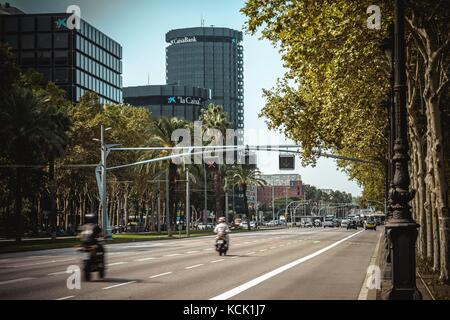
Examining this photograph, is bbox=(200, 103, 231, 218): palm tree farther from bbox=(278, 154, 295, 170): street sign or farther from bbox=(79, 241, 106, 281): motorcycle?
bbox=(79, 241, 106, 281): motorcycle

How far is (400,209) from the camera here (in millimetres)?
→ 10852

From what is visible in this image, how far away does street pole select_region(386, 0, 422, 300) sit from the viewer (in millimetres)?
10523

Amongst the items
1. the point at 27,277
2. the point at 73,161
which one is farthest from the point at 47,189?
the point at 27,277

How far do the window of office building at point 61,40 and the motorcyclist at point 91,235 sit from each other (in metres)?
83.2

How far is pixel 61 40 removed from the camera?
9512 cm

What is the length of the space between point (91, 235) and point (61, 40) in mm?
84005

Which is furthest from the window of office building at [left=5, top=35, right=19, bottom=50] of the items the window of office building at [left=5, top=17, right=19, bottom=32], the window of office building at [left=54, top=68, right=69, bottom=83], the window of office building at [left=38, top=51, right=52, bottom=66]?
the window of office building at [left=54, top=68, right=69, bottom=83]

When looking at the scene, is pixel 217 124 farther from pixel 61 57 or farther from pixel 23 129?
pixel 61 57

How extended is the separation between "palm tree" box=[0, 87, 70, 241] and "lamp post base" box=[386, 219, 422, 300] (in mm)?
37167

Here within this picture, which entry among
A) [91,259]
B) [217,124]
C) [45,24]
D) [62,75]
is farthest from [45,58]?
[91,259]

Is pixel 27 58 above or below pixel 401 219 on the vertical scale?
above
